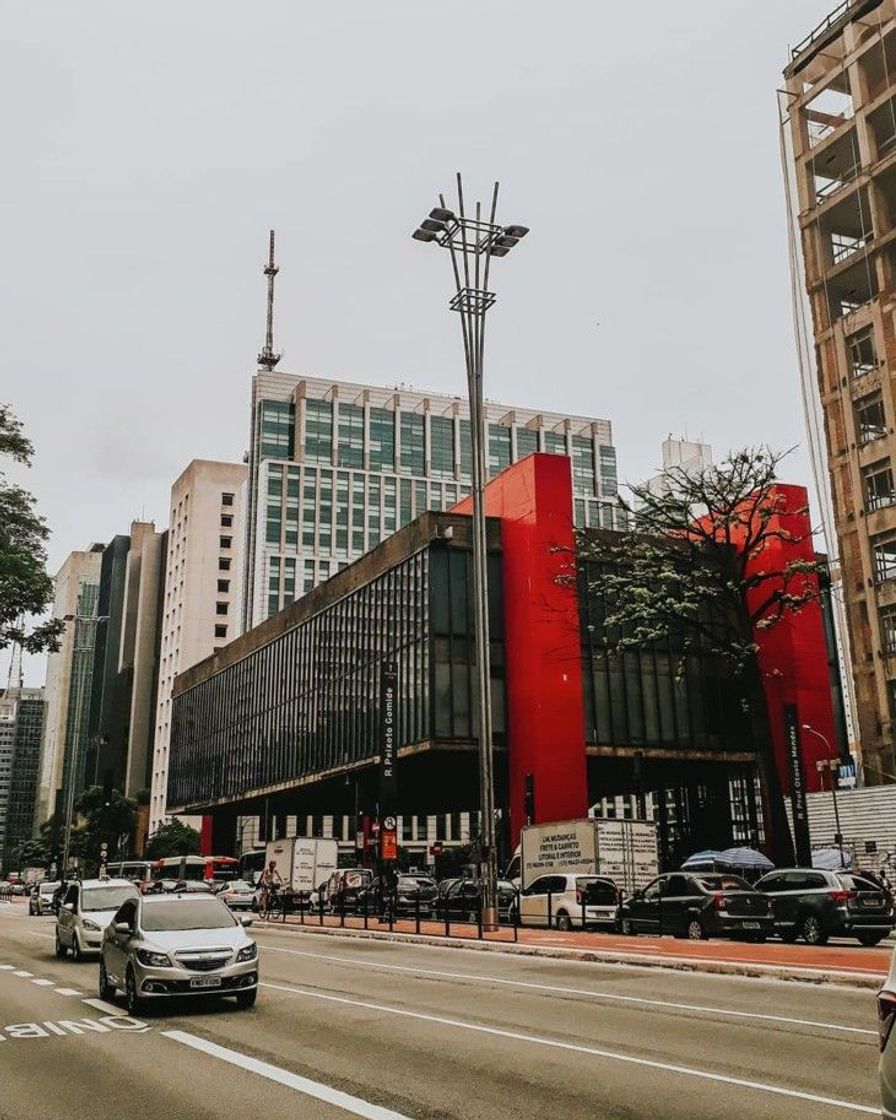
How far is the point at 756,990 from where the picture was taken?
1446 cm

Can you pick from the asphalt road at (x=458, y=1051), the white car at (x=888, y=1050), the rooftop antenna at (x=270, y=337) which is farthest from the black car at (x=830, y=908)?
the rooftop antenna at (x=270, y=337)

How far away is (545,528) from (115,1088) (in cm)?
3868

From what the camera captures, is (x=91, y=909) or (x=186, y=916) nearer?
(x=186, y=916)

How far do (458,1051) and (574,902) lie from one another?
69.4ft

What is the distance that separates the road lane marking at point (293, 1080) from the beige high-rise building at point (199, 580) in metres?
121

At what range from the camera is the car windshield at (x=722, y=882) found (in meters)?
24.7

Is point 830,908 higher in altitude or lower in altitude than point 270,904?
higher

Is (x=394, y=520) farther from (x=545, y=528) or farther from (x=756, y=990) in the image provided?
(x=756, y=990)

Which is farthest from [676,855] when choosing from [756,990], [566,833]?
[756,990]

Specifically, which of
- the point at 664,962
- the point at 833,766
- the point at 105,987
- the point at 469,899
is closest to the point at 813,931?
the point at 664,962

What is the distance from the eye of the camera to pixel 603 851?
108ft

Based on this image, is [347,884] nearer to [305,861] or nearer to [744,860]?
[305,861]

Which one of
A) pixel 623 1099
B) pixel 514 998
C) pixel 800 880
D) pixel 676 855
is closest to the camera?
pixel 623 1099

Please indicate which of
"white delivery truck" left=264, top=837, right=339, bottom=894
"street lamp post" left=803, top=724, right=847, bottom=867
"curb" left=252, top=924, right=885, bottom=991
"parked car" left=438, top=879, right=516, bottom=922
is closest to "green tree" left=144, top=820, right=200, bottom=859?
"white delivery truck" left=264, top=837, right=339, bottom=894
